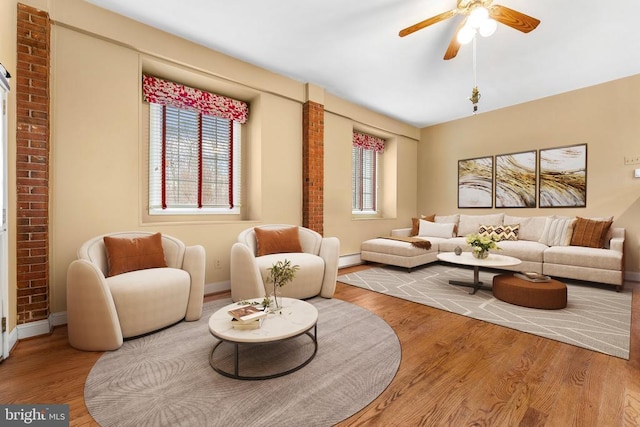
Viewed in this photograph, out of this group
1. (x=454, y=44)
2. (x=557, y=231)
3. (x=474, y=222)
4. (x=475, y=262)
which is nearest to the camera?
(x=454, y=44)

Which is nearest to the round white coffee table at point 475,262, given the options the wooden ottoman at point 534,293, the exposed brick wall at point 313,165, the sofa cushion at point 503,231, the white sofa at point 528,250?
the wooden ottoman at point 534,293

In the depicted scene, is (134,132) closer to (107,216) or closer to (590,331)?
(107,216)

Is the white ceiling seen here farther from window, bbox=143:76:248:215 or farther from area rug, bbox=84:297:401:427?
area rug, bbox=84:297:401:427

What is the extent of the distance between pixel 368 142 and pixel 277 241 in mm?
3422

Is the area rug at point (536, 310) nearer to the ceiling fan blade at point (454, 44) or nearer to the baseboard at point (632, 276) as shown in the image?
the baseboard at point (632, 276)

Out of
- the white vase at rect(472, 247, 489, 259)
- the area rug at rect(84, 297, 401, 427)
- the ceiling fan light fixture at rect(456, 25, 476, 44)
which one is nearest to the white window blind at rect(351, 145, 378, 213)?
the white vase at rect(472, 247, 489, 259)

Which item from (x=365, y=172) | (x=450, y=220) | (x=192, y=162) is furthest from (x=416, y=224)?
(x=192, y=162)

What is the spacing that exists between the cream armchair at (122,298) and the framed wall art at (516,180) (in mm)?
5438

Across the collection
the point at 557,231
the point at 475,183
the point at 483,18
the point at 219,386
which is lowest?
the point at 219,386

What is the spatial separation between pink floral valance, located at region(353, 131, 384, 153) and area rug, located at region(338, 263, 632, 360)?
8.85ft

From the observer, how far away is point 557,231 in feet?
14.6

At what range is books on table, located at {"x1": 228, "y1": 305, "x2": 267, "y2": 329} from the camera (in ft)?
5.72

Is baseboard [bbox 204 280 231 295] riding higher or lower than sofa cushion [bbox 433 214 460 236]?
lower

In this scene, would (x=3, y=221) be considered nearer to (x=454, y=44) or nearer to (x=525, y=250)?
(x=454, y=44)
